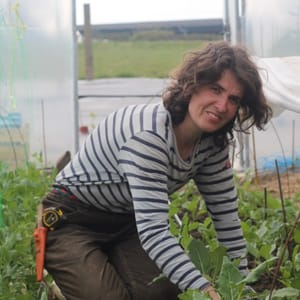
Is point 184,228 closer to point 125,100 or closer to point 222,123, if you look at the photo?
point 222,123

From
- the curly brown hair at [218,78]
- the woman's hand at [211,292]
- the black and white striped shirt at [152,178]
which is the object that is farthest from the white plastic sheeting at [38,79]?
the woman's hand at [211,292]

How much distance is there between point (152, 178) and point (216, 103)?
0.91 ft

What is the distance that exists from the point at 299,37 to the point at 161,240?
2.09 metres

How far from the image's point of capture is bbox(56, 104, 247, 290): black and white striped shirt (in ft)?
7.22

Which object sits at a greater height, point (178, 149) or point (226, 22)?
point (226, 22)

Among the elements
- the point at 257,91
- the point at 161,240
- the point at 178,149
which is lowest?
the point at 161,240

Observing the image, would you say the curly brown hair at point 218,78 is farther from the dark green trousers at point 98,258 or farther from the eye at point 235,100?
the dark green trousers at point 98,258

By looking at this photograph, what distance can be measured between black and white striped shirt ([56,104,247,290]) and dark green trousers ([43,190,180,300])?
A: 0.18 ft

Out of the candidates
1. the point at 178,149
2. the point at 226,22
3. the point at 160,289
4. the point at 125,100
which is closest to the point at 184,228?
the point at 160,289

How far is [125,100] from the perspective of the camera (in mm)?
8438

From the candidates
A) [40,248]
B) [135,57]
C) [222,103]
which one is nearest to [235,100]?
[222,103]

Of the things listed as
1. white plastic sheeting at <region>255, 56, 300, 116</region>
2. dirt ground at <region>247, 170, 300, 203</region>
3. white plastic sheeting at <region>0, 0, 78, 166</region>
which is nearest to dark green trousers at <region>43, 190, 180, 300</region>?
white plastic sheeting at <region>255, 56, 300, 116</region>

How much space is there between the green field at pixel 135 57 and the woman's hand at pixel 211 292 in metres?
12.2

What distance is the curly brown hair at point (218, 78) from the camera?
2.22 meters
